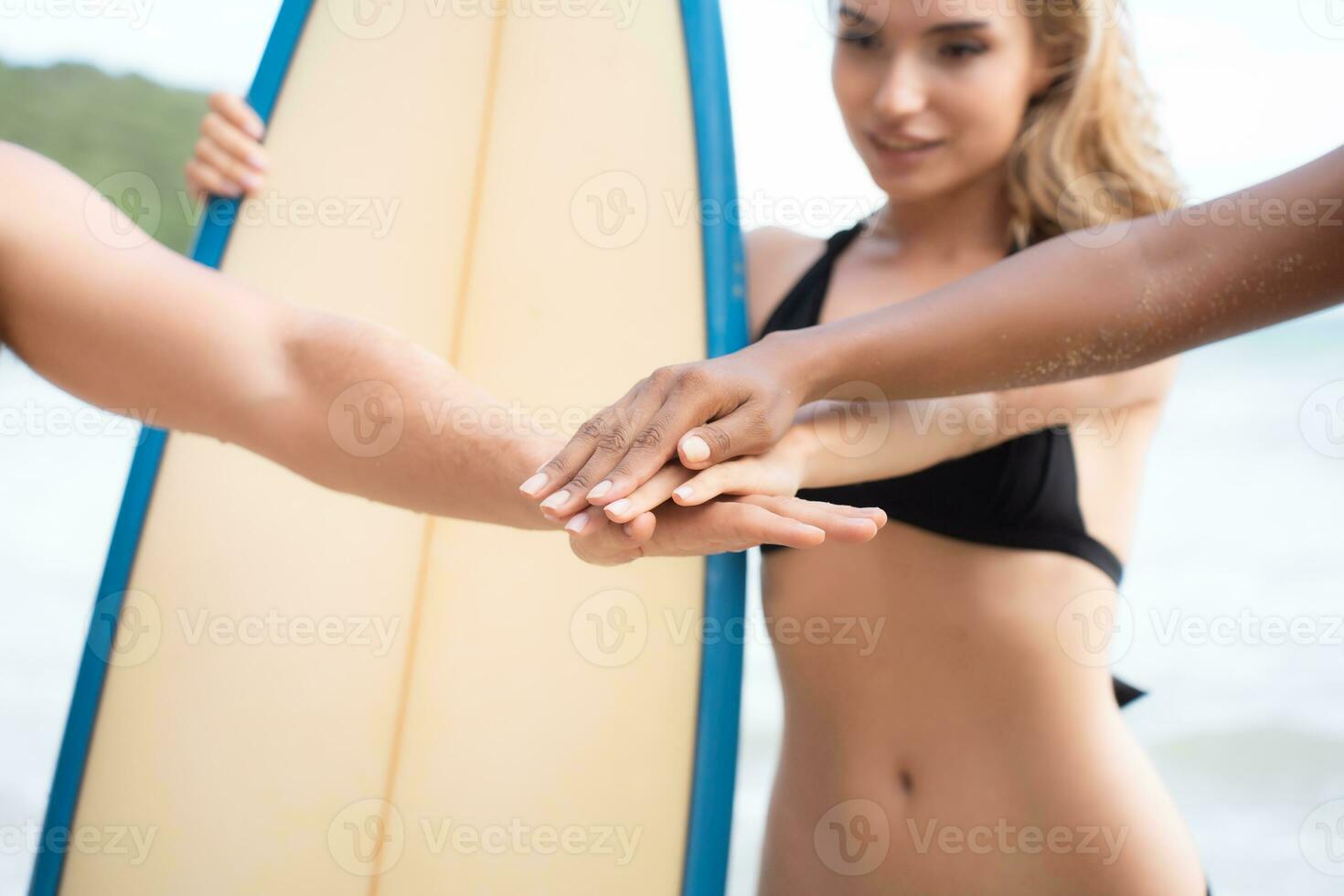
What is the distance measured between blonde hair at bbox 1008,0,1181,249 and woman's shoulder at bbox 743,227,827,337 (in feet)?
0.85

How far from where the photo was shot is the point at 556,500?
2.93 feet

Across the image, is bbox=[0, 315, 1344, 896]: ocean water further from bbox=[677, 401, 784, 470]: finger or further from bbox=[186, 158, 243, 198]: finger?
bbox=[677, 401, 784, 470]: finger

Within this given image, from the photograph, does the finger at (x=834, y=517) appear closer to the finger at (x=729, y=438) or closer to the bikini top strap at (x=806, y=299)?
the finger at (x=729, y=438)

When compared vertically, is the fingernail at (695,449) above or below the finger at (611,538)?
above

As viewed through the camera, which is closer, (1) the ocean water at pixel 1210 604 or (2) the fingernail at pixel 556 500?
(2) the fingernail at pixel 556 500

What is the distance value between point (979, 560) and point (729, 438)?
0.47m

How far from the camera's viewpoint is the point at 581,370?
156 centimetres

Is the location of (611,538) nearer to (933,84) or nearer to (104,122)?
(933,84)

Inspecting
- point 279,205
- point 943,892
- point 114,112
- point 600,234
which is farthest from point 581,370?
point 114,112

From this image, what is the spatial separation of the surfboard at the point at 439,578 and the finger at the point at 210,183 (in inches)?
0.7

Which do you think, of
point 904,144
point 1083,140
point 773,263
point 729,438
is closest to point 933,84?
point 904,144

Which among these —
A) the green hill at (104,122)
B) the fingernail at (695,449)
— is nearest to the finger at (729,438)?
the fingernail at (695,449)

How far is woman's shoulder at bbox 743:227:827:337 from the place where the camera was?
150 cm

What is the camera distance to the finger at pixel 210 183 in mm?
1544
